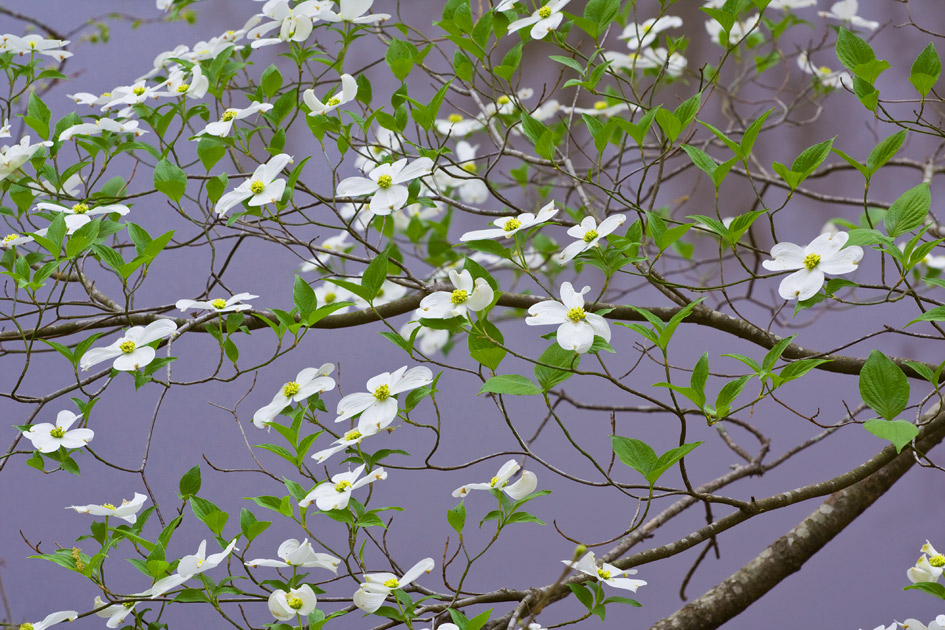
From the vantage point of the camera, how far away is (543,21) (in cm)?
91

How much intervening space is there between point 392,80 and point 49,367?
3.89 feet

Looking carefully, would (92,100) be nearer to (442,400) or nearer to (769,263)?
(769,263)

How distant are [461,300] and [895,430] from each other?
1.07ft

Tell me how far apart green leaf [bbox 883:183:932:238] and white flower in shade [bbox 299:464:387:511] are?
19.1 inches

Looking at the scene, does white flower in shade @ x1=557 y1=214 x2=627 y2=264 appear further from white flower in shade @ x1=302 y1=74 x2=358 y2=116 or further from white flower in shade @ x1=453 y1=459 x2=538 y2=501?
white flower in shade @ x1=302 y1=74 x2=358 y2=116

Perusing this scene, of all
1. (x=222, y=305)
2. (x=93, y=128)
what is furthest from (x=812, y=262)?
(x=93, y=128)

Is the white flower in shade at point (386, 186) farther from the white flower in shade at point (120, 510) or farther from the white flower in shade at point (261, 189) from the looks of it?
the white flower in shade at point (120, 510)

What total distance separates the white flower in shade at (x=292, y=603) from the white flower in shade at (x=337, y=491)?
74 millimetres

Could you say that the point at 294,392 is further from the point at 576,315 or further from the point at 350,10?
the point at 350,10

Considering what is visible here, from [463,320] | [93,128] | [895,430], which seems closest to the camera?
[895,430]

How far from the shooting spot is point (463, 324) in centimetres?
66

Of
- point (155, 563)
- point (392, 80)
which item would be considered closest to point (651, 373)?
point (392, 80)

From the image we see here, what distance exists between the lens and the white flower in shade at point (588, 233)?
683 millimetres

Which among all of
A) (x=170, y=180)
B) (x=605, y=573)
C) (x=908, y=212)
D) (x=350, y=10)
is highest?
(x=350, y=10)
